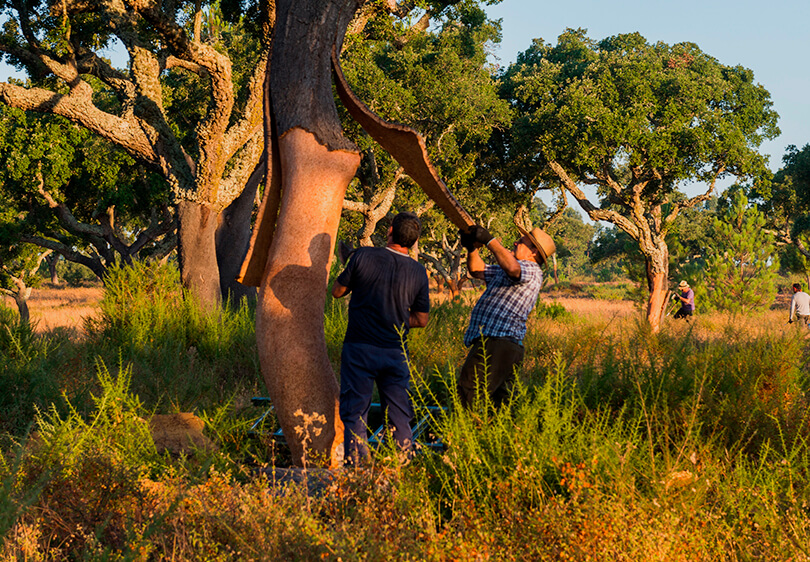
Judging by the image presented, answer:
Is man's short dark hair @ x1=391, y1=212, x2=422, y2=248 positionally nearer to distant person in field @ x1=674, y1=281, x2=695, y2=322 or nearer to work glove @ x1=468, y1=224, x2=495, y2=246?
work glove @ x1=468, y1=224, x2=495, y2=246

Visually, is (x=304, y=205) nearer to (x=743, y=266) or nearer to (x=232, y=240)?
(x=232, y=240)

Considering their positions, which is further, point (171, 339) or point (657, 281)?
point (657, 281)

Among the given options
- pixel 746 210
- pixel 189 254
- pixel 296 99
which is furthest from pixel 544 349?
pixel 746 210

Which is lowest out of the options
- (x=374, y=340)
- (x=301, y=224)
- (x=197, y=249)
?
(x=374, y=340)

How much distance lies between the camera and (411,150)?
480cm

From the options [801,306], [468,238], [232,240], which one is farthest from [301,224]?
[801,306]

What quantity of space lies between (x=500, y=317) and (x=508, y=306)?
0.39 feet

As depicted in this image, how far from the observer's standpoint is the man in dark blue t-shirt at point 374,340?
4281mm

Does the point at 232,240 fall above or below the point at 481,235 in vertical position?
below

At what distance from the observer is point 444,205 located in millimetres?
4855

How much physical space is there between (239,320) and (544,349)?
4791 millimetres

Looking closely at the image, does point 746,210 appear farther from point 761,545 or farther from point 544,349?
point 761,545

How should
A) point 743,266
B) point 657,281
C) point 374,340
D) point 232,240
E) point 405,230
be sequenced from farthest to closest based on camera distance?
point 743,266 < point 657,281 < point 232,240 < point 405,230 < point 374,340

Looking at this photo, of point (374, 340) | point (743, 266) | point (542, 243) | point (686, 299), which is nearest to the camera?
point (374, 340)
